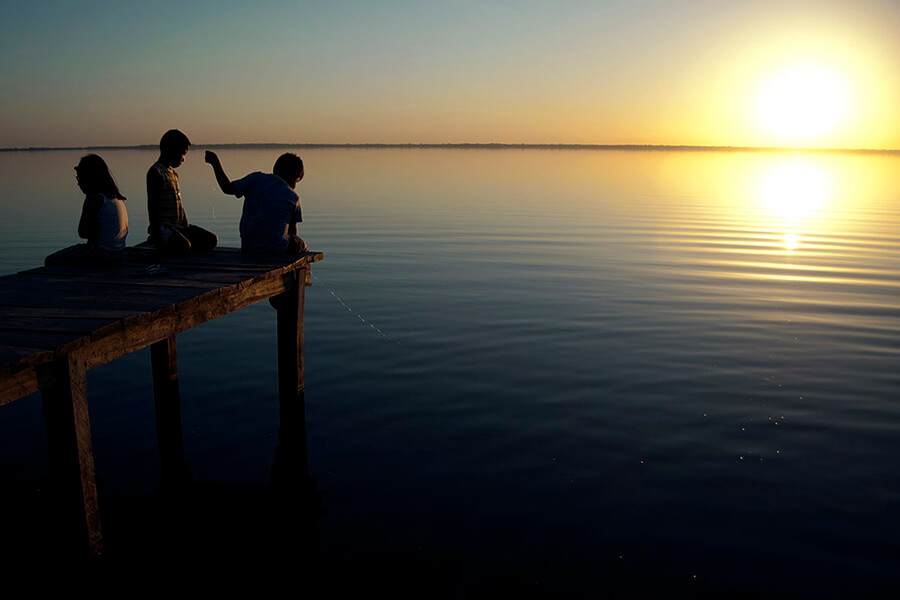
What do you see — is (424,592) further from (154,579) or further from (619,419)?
(619,419)

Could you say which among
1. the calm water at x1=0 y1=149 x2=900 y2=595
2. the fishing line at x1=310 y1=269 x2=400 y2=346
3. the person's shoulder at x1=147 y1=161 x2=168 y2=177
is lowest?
the fishing line at x1=310 y1=269 x2=400 y2=346

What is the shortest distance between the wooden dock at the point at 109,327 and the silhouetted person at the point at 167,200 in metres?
0.27

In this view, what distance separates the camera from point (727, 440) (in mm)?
8367

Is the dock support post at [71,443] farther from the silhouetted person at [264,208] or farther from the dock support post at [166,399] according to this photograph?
the silhouetted person at [264,208]

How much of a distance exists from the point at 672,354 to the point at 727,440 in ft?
11.2

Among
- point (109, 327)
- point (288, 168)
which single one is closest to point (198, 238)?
point (288, 168)

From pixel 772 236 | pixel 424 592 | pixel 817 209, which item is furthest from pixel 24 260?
pixel 817 209

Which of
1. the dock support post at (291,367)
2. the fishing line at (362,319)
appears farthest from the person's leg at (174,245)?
the fishing line at (362,319)

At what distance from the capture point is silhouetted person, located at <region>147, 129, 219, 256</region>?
8.62 metres

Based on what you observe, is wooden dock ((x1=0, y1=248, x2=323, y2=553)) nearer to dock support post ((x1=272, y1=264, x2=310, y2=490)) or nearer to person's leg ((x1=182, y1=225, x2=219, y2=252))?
dock support post ((x1=272, y1=264, x2=310, y2=490))

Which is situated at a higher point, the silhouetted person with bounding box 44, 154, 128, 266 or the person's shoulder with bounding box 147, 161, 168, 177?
the person's shoulder with bounding box 147, 161, 168, 177

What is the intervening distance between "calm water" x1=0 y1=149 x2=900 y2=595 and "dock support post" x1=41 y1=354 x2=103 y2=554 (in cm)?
201

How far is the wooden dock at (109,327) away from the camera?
4.97 m

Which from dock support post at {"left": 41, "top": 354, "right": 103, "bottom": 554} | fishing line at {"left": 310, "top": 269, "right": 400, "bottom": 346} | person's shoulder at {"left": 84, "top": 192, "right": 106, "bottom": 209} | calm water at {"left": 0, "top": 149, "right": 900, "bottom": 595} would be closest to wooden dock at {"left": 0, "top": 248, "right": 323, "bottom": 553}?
dock support post at {"left": 41, "top": 354, "right": 103, "bottom": 554}
